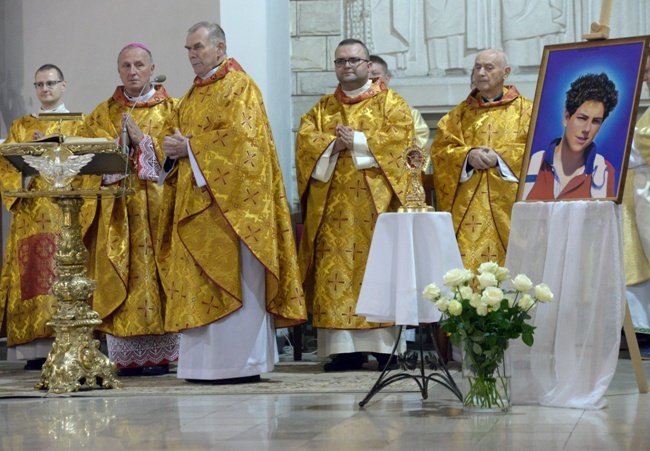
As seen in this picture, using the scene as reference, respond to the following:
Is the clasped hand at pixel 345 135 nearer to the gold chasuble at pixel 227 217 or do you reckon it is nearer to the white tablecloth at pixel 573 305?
the gold chasuble at pixel 227 217

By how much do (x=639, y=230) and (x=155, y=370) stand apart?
3523mm

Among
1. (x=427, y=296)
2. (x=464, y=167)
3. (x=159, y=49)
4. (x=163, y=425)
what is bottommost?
(x=163, y=425)

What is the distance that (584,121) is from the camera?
19.0ft

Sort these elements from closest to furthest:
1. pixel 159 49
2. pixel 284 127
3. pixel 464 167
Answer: pixel 464 167 → pixel 159 49 → pixel 284 127

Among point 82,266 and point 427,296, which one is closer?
point 427,296

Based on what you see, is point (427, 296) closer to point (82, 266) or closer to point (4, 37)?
point (82, 266)

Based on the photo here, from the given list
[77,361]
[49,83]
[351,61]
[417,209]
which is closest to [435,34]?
[351,61]

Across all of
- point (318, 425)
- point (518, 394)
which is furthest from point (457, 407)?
point (318, 425)

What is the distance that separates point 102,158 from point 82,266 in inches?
26.3

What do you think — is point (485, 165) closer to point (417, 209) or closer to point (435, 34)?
point (417, 209)

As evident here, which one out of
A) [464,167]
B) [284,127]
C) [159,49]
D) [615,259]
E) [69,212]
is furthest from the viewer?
[284,127]

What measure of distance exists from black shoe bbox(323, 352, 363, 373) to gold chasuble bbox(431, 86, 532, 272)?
3.12 ft

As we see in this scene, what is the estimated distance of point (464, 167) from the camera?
7.75 m

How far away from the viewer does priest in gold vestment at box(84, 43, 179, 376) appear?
7383mm
